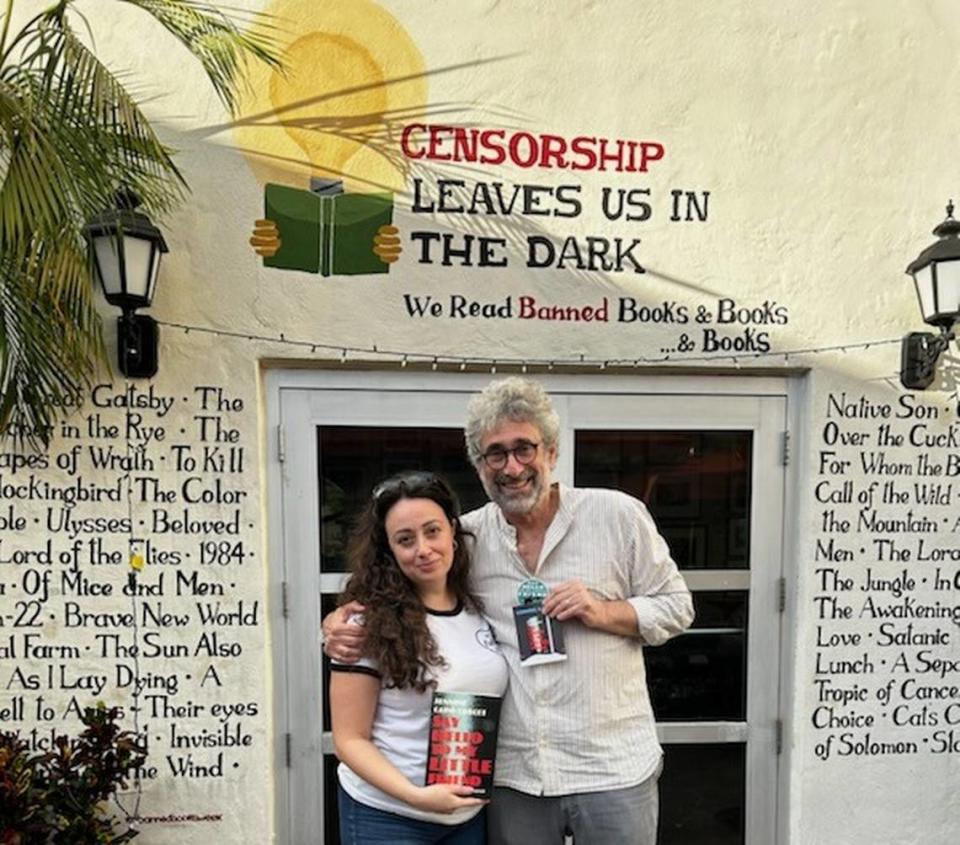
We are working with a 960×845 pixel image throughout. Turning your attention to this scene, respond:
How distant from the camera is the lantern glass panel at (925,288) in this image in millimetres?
2688

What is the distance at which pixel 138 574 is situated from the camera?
267cm

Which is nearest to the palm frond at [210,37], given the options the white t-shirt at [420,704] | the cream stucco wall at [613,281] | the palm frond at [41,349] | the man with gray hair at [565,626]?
the cream stucco wall at [613,281]

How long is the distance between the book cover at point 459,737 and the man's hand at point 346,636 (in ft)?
0.69

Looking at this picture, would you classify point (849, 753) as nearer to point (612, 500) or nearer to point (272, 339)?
point (612, 500)

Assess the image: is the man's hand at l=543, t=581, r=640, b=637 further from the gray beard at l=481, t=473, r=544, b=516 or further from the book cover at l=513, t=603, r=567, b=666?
the gray beard at l=481, t=473, r=544, b=516

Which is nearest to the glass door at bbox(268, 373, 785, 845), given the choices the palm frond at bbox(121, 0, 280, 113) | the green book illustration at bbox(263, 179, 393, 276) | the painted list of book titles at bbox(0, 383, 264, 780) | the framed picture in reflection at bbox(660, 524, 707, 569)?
the framed picture in reflection at bbox(660, 524, 707, 569)

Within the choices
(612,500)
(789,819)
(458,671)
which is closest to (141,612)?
(458,671)

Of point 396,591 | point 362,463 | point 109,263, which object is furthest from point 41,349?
point 396,591

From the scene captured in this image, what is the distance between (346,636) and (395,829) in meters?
0.50

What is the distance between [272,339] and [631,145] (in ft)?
4.99

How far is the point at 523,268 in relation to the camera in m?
2.75

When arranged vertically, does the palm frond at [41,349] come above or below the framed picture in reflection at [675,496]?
above

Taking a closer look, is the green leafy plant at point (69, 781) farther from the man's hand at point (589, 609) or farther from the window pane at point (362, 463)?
the man's hand at point (589, 609)

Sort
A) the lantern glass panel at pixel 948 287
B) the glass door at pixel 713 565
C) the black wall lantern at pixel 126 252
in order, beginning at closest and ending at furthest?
the black wall lantern at pixel 126 252 < the lantern glass panel at pixel 948 287 < the glass door at pixel 713 565
